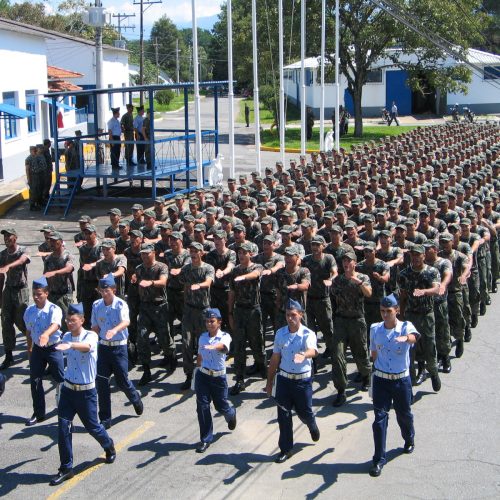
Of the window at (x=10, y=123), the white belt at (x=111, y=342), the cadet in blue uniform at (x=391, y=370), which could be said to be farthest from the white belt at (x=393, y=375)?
the window at (x=10, y=123)

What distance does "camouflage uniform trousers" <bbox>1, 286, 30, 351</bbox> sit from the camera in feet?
34.4

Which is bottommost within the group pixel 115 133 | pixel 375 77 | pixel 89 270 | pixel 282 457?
pixel 282 457

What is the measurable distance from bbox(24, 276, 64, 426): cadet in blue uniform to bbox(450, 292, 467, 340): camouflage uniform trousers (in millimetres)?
4913

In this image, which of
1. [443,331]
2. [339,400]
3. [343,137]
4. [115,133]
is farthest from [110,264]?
[343,137]

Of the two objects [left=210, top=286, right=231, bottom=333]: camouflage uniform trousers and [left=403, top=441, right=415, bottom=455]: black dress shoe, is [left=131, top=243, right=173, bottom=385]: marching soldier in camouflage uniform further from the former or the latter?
[left=403, top=441, right=415, bottom=455]: black dress shoe


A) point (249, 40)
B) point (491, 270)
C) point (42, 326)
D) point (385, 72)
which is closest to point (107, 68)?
point (249, 40)

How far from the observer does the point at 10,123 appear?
2567cm

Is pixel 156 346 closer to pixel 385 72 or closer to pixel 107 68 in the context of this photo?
pixel 107 68

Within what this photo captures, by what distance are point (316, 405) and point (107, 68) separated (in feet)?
123

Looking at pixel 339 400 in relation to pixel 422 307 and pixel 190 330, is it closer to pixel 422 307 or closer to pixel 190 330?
pixel 422 307

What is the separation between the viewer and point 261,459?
7844 millimetres

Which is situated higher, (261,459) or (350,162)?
(350,162)

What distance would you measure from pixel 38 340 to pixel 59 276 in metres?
1.74

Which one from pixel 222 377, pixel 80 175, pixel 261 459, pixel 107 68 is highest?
pixel 107 68
